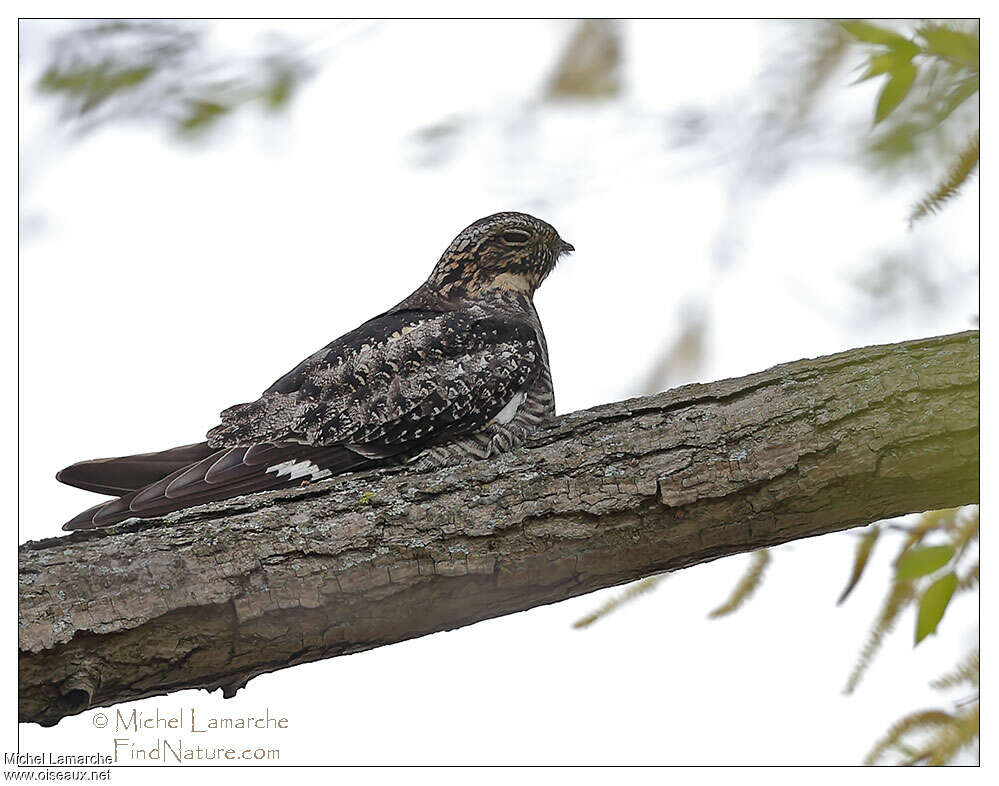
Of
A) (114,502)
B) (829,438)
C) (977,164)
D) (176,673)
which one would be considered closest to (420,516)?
(176,673)

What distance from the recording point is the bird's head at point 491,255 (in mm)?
3109

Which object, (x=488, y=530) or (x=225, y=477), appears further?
(x=225, y=477)

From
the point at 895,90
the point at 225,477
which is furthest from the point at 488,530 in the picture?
the point at 895,90

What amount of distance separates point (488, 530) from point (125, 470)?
100cm

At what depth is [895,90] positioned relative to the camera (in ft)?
6.44

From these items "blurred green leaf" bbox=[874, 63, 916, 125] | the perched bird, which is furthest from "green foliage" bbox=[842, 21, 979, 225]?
the perched bird

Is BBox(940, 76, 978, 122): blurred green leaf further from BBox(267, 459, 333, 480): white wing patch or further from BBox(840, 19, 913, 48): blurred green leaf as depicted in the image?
BBox(267, 459, 333, 480): white wing patch

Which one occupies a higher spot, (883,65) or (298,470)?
(883,65)

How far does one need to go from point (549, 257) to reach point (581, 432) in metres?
0.97

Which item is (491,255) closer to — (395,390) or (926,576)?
(395,390)

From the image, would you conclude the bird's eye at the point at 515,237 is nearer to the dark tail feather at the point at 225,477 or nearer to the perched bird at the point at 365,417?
the perched bird at the point at 365,417

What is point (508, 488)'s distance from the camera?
7.52 ft

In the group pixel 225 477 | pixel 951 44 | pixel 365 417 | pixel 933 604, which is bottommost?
pixel 933 604

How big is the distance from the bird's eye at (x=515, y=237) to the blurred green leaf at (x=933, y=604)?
1.70 meters
